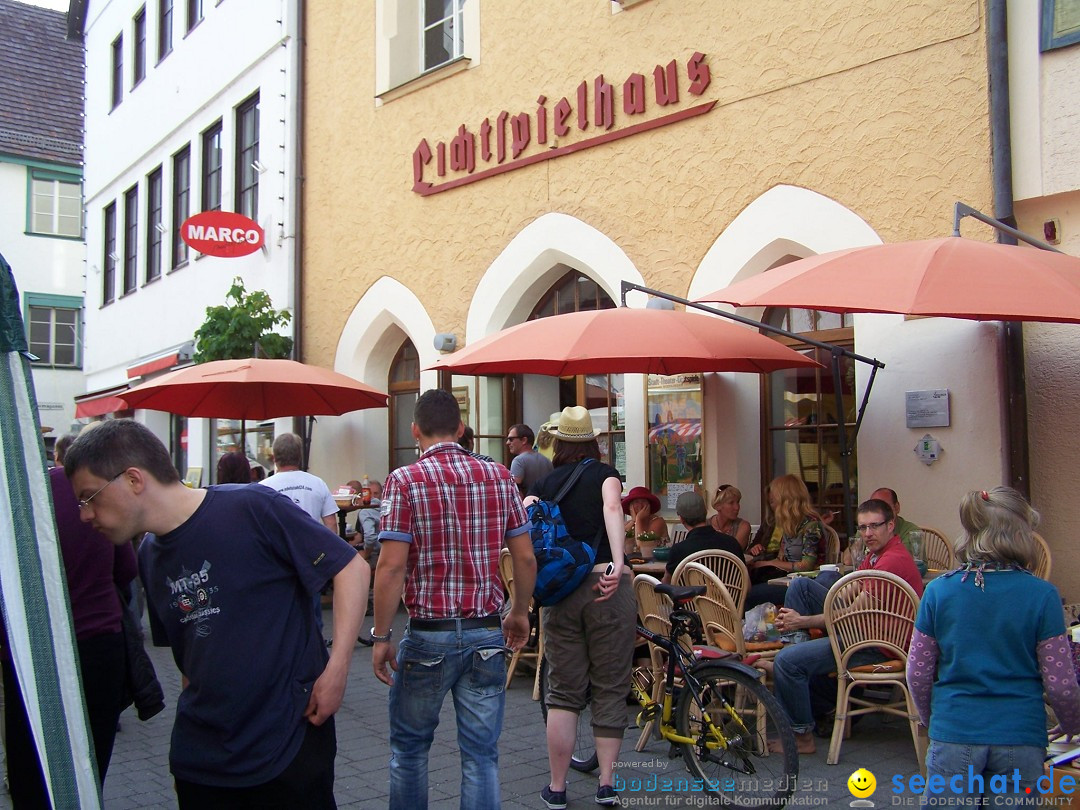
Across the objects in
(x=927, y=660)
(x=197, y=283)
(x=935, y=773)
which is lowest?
(x=935, y=773)

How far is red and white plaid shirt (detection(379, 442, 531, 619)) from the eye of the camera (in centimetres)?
389

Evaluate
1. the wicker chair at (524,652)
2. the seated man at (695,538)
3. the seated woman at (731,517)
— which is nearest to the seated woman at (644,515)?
the seated woman at (731,517)

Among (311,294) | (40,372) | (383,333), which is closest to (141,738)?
(383,333)

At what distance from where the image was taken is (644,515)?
8102mm

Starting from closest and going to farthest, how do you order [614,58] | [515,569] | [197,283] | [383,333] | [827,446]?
[515,569] → [827,446] → [614,58] → [383,333] → [197,283]

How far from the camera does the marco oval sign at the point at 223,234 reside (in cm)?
1198

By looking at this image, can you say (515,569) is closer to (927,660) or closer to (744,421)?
(927,660)

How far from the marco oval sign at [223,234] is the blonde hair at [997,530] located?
1020 centimetres

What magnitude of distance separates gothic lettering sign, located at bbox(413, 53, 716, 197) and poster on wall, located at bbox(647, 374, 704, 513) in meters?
2.10

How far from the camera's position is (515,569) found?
4.19m

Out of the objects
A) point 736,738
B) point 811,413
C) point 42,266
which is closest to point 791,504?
point 811,413

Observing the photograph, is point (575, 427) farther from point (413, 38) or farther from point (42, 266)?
point (42, 266)

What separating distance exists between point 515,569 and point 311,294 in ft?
29.8

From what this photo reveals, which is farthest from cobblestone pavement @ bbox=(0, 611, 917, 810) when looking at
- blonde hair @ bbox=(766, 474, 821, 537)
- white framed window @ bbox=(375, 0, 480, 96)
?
white framed window @ bbox=(375, 0, 480, 96)
